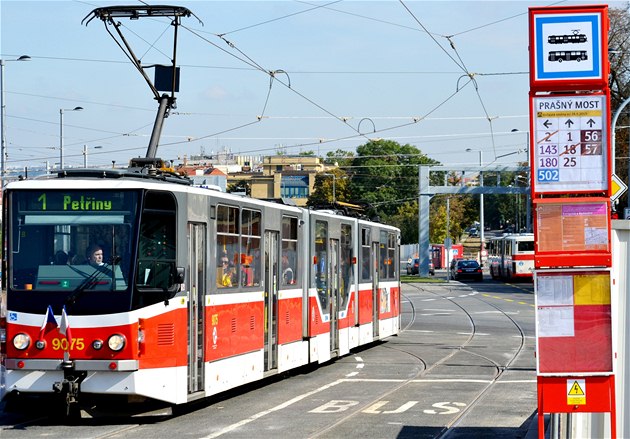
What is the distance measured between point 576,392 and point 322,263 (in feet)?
40.8

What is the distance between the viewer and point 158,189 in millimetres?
13469

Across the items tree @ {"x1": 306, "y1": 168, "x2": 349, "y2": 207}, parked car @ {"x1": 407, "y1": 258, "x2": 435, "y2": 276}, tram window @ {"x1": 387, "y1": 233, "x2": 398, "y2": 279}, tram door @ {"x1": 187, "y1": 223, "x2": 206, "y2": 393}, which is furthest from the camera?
tree @ {"x1": 306, "y1": 168, "x2": 349, "y2": 207}

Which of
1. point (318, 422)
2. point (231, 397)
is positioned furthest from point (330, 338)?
point (318, 422)

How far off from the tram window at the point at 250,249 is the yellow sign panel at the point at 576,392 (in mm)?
7715

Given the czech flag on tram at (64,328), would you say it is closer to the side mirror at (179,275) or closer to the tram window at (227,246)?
the side mirror at (179,275)

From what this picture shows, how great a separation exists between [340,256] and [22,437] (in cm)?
1134

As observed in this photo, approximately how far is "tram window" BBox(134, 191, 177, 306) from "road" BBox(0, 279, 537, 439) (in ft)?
5.27

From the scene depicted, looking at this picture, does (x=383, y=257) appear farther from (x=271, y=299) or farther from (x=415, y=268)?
(x=415, y=268)

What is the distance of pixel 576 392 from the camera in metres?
8.81

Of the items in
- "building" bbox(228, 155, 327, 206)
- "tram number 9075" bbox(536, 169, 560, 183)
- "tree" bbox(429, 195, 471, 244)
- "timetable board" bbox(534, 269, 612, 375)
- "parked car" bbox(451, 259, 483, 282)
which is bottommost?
"parked car" bbox(451, 259, 483, 282)

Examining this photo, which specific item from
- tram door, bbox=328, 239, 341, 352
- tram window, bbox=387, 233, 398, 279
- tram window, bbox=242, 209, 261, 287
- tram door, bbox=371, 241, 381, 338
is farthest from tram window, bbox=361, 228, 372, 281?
tram window, bbox=242, 209, 261, 287

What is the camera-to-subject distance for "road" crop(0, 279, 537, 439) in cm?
1260

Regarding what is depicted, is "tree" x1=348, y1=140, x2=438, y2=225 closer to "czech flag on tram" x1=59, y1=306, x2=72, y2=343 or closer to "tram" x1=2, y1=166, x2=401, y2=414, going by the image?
"tram" x1=2, y1=166, x2=401, y2=414

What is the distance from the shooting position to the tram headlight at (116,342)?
12789 millimetres
